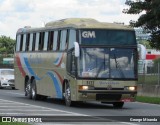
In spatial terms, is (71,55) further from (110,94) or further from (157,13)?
(157,13)

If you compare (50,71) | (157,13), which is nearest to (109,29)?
(50,71)

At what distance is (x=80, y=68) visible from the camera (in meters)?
24.2

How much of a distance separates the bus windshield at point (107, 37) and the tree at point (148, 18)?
7.55m

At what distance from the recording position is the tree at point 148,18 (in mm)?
32625

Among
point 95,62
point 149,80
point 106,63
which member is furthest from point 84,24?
point 149,80

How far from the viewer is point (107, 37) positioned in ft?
81.2

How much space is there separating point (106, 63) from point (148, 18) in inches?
375

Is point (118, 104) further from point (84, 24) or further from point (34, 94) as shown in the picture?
point (34, 94)

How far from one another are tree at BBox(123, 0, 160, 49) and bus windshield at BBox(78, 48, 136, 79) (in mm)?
8161

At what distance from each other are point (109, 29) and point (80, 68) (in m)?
1.96

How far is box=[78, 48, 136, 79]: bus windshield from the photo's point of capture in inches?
952

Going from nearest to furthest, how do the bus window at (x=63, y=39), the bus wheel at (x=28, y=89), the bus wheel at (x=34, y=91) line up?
the bus window at (x=63, y=39), the bus wheel at (x=34, y=91), the bus wheel at (x=28, y=89)

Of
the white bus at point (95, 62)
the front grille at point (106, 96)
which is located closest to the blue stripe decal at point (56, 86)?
the white bus at point (95, 62)

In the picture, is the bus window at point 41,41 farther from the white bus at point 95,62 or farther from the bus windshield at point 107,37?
the bus windshield at point 107,37
